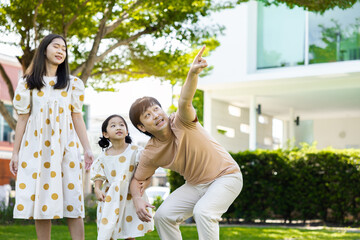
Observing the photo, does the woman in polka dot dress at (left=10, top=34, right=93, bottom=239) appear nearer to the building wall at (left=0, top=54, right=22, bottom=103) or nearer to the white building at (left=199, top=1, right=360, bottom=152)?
the white building at (left=199, top=1, right=360, bottom=152)

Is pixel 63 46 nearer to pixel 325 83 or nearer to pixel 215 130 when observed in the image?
pixel 325 83

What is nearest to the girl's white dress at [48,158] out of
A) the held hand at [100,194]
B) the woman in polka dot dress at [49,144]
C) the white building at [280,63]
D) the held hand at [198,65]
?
the woman in polka dot dress at [49,144]

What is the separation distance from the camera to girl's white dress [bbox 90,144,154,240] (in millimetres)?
4422

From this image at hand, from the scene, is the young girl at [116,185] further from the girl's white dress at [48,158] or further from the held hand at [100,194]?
the girl's white dress at [48,158]

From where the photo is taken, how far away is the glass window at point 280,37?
12.7 m

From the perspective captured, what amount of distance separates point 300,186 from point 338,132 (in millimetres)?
8443

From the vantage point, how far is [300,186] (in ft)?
33.1

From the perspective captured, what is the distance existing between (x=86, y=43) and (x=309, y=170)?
4.96 meters

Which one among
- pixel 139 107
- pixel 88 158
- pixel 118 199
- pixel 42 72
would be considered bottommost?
pixel 118 199

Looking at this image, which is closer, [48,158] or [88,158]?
[48,158]

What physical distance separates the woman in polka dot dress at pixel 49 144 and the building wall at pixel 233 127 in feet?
33.6

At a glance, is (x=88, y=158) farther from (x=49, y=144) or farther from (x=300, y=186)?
(x=300, y=186)

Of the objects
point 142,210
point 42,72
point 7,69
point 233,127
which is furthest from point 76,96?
point 7,69

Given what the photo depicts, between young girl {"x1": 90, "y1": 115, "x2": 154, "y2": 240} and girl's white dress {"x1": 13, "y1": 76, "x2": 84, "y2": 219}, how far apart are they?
407 mm
